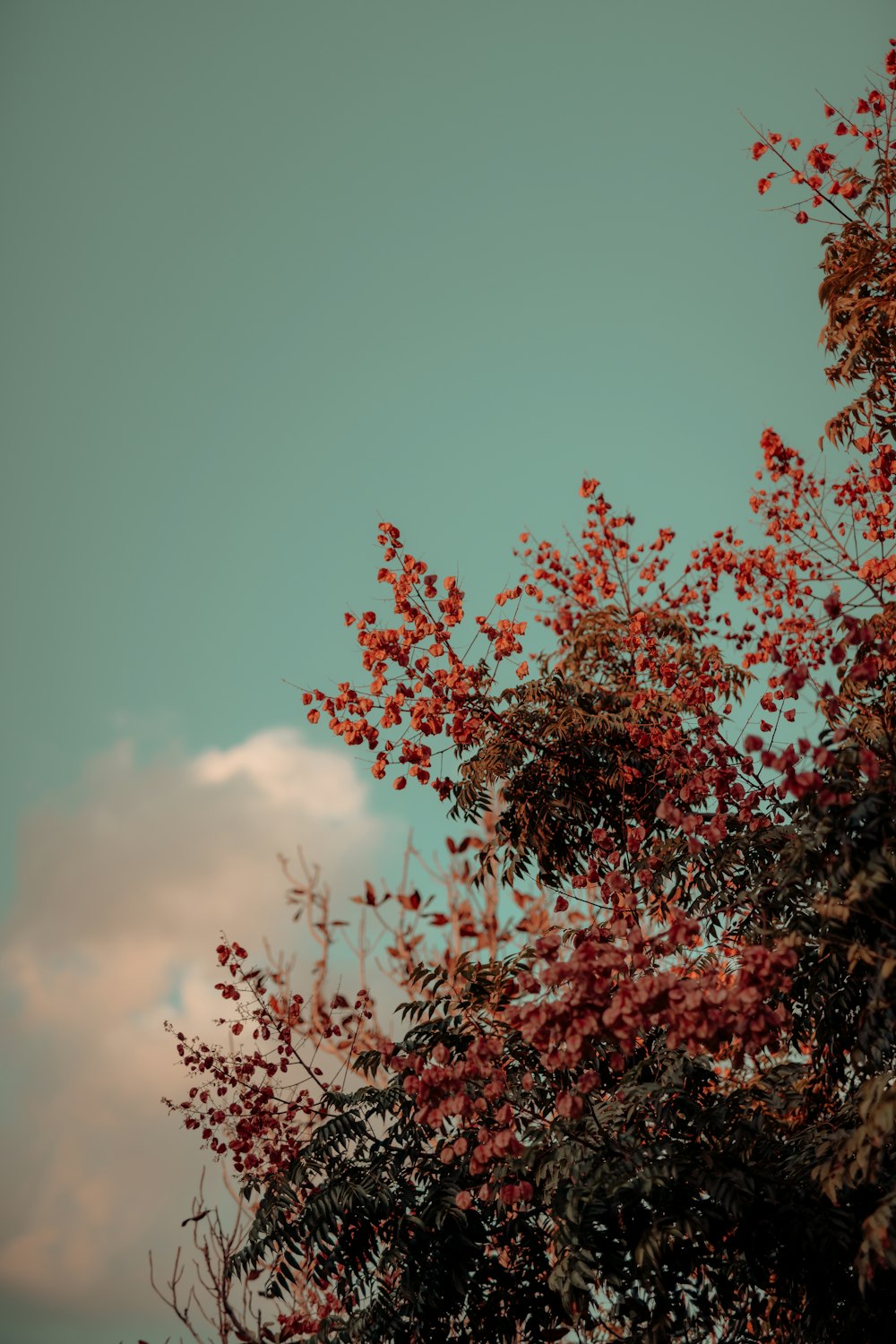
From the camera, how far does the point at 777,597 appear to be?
29.2 ft

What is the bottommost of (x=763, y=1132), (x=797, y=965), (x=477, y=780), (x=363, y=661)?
(x=763, y=1132)

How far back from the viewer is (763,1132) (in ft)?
18.3

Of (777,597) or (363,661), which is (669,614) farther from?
(363,661)

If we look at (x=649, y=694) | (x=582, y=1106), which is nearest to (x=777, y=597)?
(x=649, y=694)

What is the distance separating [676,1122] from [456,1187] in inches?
48.0

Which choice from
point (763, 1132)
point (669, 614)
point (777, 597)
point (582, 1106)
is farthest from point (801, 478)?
point (582, 1106)

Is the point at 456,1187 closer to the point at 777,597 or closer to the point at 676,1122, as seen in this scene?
the point at 676,1122

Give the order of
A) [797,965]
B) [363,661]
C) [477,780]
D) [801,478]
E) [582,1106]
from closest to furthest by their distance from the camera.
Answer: [582,1106] → [797,965] → [363,661] → [477,780] → [801,478]

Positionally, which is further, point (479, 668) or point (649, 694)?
point (649, 694)

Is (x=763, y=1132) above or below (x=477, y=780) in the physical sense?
below

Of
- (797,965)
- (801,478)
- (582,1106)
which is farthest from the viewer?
(801,478)

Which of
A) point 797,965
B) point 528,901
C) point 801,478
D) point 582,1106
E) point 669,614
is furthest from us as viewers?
point 528,901

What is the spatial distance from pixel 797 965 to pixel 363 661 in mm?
3130

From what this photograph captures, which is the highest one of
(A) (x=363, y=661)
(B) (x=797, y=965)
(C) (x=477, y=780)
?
(A) (x=363, y=661)
